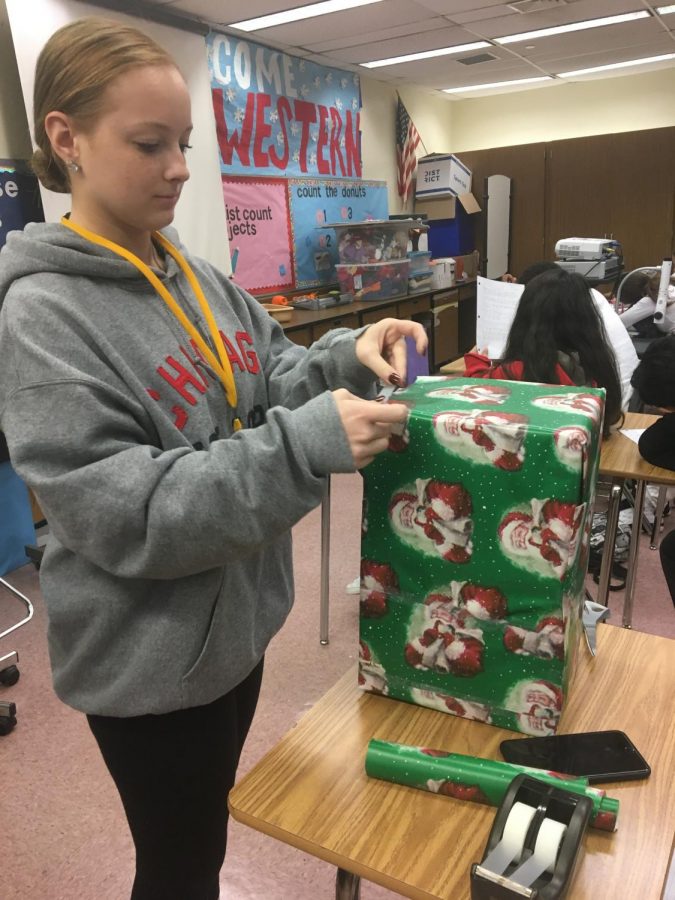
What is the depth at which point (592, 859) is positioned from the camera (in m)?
0.69

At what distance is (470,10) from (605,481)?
3113mm

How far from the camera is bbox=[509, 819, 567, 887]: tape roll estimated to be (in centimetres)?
60

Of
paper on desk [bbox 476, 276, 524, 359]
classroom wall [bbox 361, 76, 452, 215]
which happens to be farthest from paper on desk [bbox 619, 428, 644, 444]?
classroom wall [bbox 361, 76, 452, 215]

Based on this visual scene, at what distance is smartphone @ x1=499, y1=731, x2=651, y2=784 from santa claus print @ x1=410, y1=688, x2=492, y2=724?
1.8 inches

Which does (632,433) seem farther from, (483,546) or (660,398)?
(483,546)

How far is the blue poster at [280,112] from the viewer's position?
3.99 m

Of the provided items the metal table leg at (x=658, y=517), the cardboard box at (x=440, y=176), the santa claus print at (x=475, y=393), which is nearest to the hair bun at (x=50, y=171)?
the santa claus print at (x=475, y=393)

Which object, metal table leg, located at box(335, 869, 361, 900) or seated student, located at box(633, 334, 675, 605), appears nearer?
metal table leg, located at box(335, 869, 361, 900)

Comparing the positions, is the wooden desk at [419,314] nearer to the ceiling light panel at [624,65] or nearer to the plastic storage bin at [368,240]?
the plastic storage bin at [368,240]

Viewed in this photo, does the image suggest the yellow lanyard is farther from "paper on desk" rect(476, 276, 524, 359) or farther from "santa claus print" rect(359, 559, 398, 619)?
"paper on desk" rect(476, 276, 524, 359)

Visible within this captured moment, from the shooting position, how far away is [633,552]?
2.18 metres

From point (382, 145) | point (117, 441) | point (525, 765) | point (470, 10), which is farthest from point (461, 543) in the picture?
point (382, 145)

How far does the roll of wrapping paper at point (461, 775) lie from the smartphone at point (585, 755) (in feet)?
0.11

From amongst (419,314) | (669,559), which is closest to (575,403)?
(669,559)
